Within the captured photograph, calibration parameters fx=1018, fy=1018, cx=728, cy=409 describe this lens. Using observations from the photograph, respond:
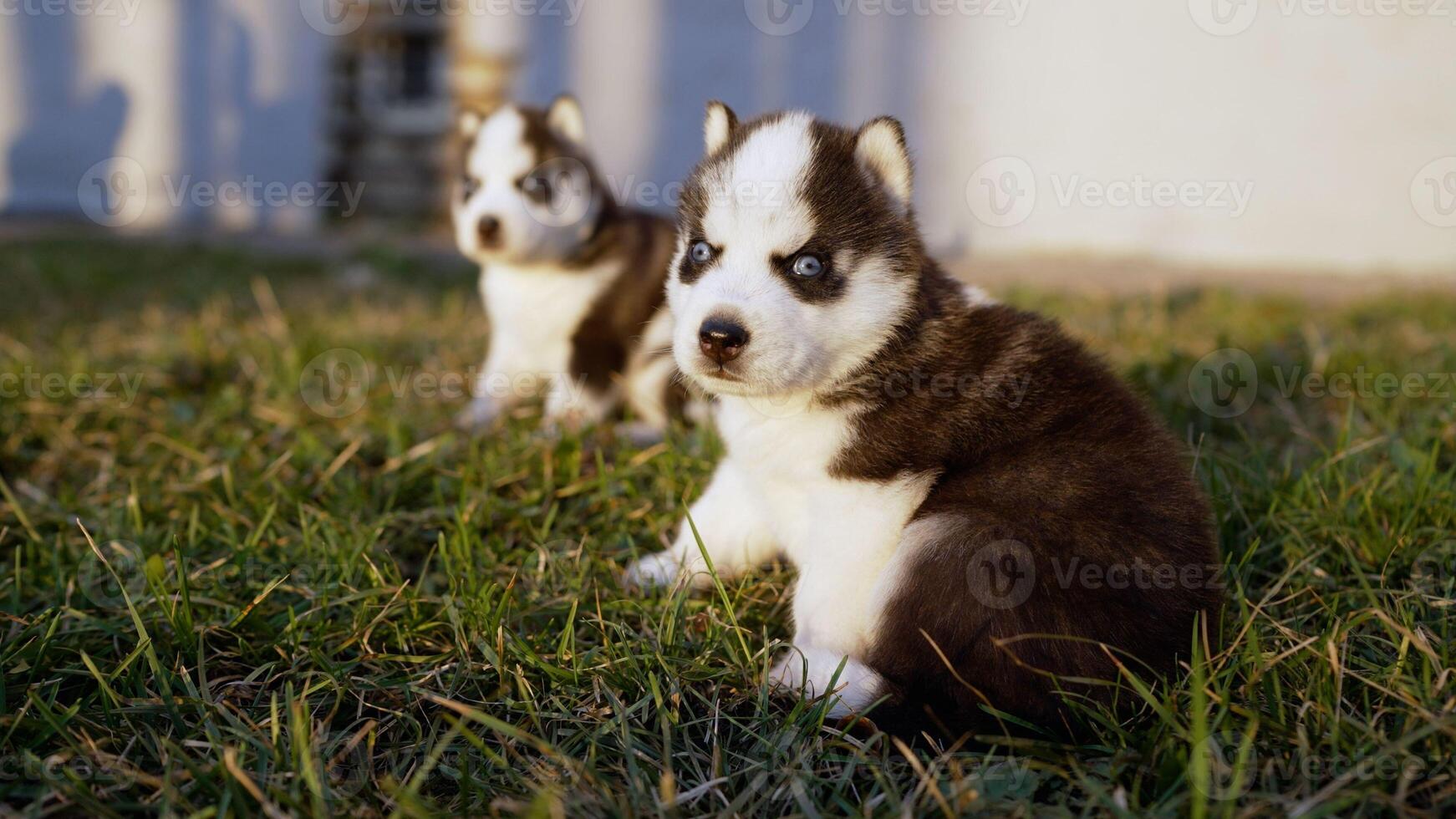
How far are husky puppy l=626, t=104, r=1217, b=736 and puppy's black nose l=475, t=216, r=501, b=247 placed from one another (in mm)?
2000

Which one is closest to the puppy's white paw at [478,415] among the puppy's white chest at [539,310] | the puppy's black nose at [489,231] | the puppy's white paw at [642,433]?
the puppy's white chest at [539,310]

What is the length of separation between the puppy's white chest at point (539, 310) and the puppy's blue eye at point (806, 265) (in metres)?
2.28

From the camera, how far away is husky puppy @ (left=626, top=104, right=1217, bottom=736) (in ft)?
7.15

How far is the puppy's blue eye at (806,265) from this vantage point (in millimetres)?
2549

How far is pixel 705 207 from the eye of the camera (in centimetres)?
269

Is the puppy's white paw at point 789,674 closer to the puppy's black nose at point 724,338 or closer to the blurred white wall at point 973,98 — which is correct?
the puppy's black nose at point 724,338

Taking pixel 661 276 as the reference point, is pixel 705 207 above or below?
above

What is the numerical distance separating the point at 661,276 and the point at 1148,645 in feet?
9.65

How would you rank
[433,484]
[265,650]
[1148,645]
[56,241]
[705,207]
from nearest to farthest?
[1148,645]
[265,650]
[705,207]
[433,484]
[56,241]

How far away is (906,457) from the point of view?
2.43 m

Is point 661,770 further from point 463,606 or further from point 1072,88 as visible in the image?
point 1072,88

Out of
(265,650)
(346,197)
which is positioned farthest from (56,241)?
(265,650)

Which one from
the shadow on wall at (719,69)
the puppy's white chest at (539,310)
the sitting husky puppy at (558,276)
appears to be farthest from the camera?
the shadow on wall at (719,69)

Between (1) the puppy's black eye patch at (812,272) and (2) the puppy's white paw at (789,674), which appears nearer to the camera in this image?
(2) the puppy's white paw at (789,674)
